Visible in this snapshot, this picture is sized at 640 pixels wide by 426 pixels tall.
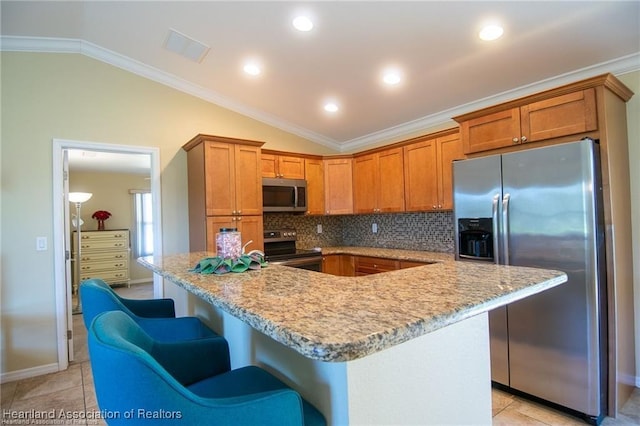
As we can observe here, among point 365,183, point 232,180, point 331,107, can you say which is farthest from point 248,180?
point 365,183

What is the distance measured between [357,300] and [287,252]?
3232mm

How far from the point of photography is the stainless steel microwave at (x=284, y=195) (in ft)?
12.8

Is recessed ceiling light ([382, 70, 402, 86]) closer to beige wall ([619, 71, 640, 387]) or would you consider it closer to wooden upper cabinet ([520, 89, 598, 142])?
wooden upper cabinet ([520, 89, 598, 142])

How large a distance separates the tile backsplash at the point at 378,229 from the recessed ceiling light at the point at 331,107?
55.6 inches

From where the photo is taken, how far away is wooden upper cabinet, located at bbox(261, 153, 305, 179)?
4.01m

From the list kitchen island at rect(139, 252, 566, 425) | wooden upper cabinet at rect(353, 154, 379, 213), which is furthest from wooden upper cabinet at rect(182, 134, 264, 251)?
kitchen island at rect(139, 252, 566, 425)

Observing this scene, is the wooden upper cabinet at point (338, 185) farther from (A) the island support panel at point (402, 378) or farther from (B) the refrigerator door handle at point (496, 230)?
(A) the island support panel at point (402, 378)

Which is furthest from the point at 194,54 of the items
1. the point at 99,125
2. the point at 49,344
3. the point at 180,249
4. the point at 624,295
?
the point at 624,295

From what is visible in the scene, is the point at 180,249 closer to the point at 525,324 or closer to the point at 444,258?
the point at 444,258

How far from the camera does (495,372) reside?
2490mm

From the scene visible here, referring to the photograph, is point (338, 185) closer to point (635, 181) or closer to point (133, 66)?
point (133, 66)

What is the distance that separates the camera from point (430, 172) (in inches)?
139

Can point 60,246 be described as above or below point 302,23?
below

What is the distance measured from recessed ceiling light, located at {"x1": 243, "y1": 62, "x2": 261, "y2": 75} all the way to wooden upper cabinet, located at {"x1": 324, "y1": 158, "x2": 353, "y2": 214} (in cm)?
159
